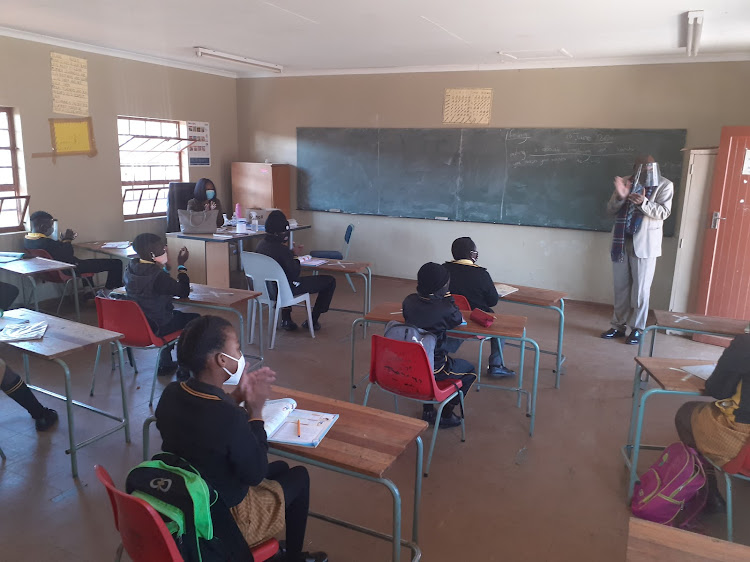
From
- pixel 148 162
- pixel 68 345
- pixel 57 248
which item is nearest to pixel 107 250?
pixel 57 248

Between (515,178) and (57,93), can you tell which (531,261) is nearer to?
(515,178)

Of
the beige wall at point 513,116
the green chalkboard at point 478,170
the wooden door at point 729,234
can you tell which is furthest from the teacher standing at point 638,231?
the beige wall at point 513,116

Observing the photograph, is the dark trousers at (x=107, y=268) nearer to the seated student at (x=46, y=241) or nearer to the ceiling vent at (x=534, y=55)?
the seated student at (x=46, y=241)

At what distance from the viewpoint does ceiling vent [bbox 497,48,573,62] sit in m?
5.88

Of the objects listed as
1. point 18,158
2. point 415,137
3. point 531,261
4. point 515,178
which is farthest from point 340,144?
point 18,158

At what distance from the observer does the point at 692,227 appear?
17.5ft

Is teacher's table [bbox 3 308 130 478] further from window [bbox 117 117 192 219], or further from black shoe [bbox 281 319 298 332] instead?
window [bbox 117 117 192 219]

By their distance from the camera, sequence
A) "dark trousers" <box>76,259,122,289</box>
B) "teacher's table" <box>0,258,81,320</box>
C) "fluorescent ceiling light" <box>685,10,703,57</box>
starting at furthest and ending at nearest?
1. "dark trousers" <box>76,259,122,289</box>
2. "teacher's table" <box>0,258,81,320</box>
3. "fluorescent ceiling light" <box>685,10,703,57</box>

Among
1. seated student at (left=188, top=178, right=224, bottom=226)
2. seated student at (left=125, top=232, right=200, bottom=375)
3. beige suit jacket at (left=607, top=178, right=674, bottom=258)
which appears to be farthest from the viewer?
seated student at (left=188, top=178, right=224, bottom=226)

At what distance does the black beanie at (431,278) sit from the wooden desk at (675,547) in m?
1.84

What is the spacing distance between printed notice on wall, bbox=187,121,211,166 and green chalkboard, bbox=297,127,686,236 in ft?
4.22

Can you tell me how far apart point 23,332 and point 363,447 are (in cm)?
215

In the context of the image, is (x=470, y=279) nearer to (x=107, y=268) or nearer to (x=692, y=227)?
(x=692, y=227)

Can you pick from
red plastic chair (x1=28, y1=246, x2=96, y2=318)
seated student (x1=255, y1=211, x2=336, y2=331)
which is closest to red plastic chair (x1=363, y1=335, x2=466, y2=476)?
seated student (x1=255, y1=211, x2=336, y2=331)
